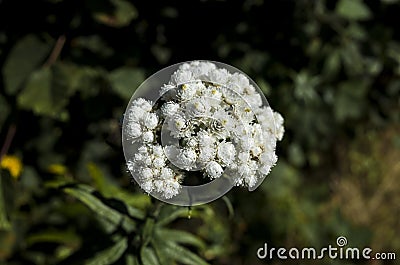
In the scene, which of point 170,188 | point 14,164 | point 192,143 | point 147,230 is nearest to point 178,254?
point 147,230

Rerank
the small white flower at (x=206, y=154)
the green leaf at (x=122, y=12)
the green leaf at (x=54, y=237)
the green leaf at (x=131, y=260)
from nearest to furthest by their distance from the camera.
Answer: the small white flower at (x=206, y=154) < the green leaf at (x=131, y=260) < the green leaf at (x=122, y=12) < the green leaf at (x=54, y=237)

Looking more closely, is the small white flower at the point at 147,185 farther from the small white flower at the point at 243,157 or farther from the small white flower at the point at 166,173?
the small white flower at the point at 243,157

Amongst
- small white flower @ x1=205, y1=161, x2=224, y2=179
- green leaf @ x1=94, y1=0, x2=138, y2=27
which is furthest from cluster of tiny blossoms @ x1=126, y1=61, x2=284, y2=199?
green leaf @ x1=94, y1=0, x2=138, y2=27

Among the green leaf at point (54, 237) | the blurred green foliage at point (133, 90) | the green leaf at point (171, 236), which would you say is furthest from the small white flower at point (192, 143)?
the green leaf at point (54, 237)

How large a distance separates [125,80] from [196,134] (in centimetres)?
129

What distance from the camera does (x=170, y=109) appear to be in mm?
1823

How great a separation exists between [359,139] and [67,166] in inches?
101

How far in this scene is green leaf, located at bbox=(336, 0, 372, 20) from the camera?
11.1 ft

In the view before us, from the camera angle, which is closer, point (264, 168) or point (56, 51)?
point (264, 168)

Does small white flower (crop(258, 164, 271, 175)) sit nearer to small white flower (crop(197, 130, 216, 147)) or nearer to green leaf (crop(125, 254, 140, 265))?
small white flower (crop(197, 130, 216, 147))

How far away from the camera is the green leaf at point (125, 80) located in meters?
3.02

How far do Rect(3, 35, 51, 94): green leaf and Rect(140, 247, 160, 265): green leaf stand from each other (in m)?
1.15

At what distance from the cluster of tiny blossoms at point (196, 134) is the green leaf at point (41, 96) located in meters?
1.02

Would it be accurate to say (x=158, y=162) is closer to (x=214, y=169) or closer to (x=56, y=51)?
(x=214, y=169)
